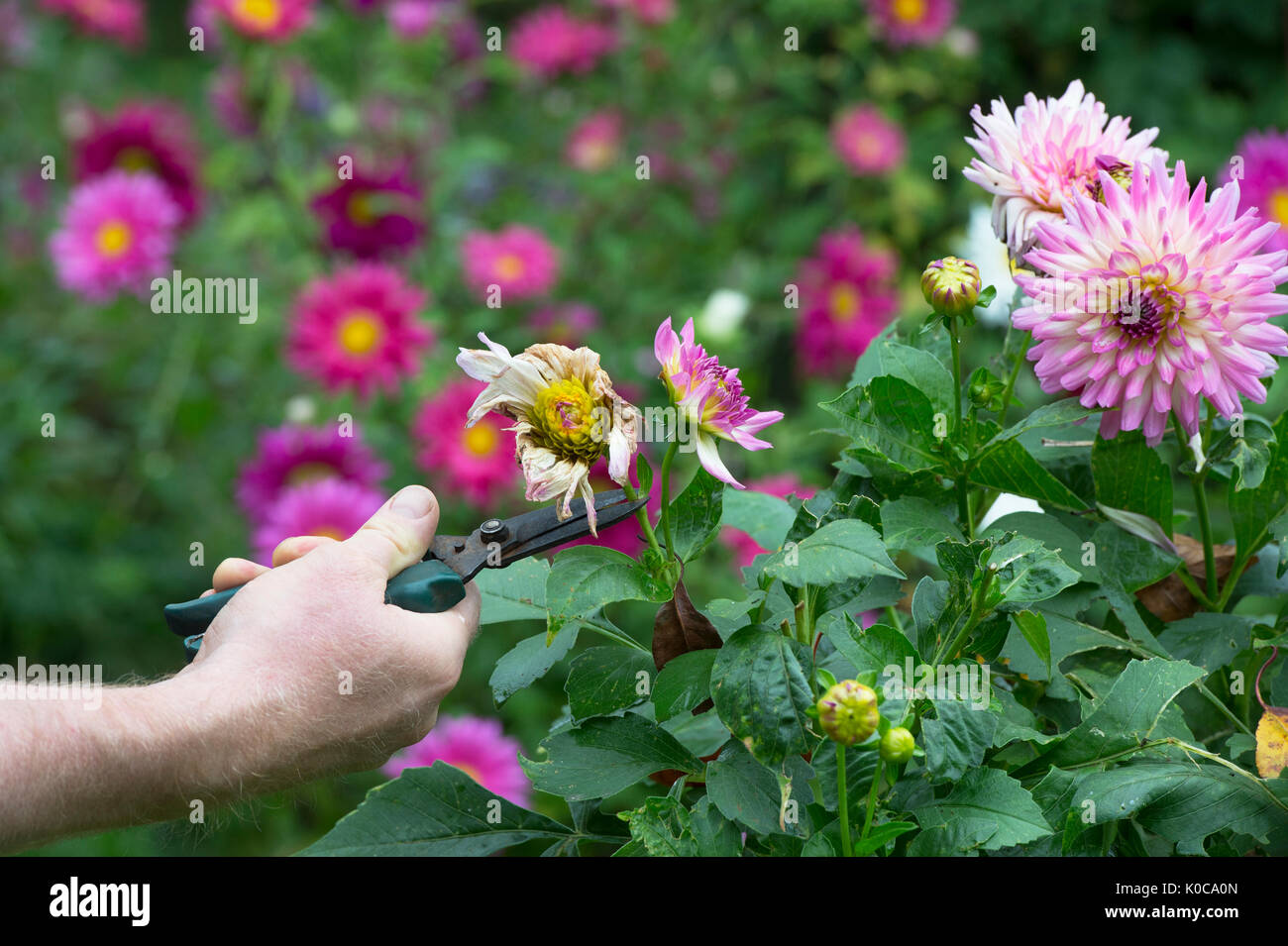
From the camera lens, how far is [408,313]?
1.58 metres

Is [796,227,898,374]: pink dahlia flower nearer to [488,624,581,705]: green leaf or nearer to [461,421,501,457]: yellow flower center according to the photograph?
[461,421,501,457]: yellow flower center

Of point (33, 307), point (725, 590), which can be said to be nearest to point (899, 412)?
point (725, 590)

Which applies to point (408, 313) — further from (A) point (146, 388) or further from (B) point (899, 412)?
(B) point (899, 412)

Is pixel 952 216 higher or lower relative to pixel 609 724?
higher

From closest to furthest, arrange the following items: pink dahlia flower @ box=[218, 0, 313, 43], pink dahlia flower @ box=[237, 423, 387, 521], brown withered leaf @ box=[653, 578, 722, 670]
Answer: brown withered leaf @ box=[653, 578, 722, 670] < pink dahlia flower @ box=[237, 423, 387, 521] < pink dahlia flower @ box=[218, 0, 313, 43]

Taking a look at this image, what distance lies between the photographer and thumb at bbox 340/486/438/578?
65cm

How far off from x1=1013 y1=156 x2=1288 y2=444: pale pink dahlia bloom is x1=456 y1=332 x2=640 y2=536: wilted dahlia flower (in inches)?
8.3

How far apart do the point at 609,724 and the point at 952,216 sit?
1.81 m

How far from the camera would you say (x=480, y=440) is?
1.55 m

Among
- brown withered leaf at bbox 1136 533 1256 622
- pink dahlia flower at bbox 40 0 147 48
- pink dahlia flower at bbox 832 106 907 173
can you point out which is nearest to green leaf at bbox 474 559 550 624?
brown withered leaf at bbox 1136 533 1256 622

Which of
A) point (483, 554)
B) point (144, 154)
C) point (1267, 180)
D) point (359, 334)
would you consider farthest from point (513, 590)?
point (144, 154)

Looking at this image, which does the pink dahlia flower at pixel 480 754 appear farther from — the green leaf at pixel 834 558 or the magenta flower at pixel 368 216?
the green leaf at pixel 834 558

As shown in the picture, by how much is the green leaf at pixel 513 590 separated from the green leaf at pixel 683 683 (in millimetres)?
102
